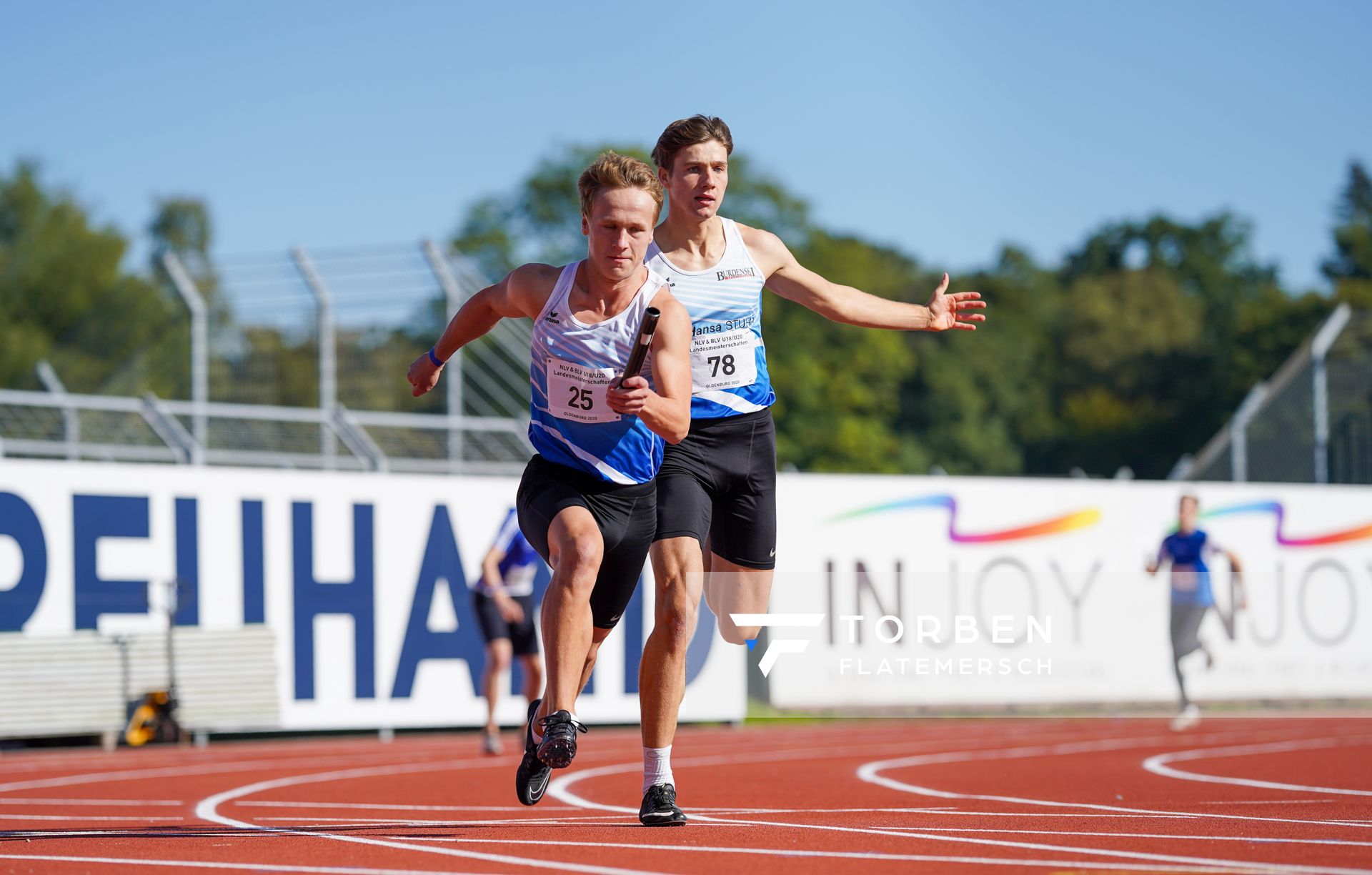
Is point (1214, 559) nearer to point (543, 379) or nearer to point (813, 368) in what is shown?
point (543, 379)

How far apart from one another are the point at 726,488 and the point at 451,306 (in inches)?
491

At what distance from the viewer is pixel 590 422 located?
6715mm

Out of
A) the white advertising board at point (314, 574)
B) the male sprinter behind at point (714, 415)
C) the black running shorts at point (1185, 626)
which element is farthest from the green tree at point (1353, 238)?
the male sprinter behind at point (714, 415)

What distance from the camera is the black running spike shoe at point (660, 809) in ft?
22.5

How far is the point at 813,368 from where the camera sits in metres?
56.3

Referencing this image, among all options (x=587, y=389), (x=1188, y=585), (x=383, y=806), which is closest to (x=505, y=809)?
(x=383, y=806)

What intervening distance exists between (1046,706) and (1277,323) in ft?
133

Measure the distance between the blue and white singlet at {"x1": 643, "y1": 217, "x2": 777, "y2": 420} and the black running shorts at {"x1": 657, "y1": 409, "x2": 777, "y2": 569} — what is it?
0.09m

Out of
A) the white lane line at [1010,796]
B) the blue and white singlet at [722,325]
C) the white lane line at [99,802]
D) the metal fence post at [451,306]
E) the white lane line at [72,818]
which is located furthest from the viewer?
the metal fence post at [451,306]

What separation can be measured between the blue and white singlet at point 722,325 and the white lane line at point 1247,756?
12.5 ft

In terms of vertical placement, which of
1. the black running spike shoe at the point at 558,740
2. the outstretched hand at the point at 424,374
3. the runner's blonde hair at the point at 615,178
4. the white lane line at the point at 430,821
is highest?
the runner's blonde hair at the point at 615,178

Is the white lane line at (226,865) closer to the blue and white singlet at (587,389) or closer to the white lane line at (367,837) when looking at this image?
the white lane line at (367,837)

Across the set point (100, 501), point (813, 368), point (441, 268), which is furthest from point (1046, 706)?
point (813, 368)

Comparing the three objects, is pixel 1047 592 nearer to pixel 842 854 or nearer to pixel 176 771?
pixel 176 771
